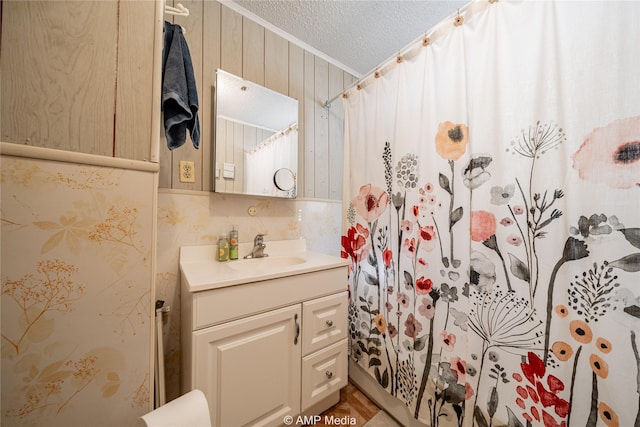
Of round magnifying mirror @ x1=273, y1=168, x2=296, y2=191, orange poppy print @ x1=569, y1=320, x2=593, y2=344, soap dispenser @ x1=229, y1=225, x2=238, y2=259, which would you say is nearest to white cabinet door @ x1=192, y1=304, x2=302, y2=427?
soap dispenser @ x1=229, y1=225, x2=238, y2=259

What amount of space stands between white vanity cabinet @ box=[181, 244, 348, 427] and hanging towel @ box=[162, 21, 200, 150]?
25.3 inches

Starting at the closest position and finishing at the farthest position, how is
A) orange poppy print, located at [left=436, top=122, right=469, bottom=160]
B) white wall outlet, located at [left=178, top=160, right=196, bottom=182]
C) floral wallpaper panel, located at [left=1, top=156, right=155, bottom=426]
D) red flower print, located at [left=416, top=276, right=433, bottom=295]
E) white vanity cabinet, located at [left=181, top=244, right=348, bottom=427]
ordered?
1. floral wallpaper panel, located at [left=1, top=156, right=155, bottom=426]
2. white vanity cabinet, located at [left=181, top=244, right=348, bottom=427]
3. orange poppy print, located at [left=436, top=122, right=469, bottom=160]
4. red flower print, located at [left=416, top=276, right=433, bottom=295]
5. white wall outlet, located at [left=178, top=160, right=196, bottom=182]

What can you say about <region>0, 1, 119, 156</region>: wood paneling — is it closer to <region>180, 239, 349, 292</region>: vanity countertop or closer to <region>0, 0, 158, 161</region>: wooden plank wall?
<region>0, 0, 158, 161</region>: wooden plank wall

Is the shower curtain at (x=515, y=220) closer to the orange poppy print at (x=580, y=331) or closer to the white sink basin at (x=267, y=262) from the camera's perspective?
the orange poppy print at (x=580, y=331)

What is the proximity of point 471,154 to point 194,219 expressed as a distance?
1401mm

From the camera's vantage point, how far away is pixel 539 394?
2.43 feet

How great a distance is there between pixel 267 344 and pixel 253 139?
3.75 feet

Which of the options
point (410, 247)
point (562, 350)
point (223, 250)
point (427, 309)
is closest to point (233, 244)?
point (223, 250)

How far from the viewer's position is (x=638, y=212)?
59 centimetres

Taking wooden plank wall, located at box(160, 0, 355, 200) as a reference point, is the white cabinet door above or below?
below

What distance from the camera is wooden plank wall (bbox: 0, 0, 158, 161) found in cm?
48

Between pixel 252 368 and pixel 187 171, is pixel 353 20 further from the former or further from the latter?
pixel 252 368

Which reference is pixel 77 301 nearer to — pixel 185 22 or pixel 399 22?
pixel 185 22

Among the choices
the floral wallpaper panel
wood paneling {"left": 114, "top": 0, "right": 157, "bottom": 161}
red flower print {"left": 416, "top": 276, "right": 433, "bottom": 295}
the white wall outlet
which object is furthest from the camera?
the white wall outlet
